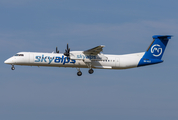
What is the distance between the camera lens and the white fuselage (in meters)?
36.4

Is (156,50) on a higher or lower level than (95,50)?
higher

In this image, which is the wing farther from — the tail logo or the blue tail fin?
the tail logo

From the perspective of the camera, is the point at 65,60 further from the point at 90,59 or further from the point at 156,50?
the point at 156,50

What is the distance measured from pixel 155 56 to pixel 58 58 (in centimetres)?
1282

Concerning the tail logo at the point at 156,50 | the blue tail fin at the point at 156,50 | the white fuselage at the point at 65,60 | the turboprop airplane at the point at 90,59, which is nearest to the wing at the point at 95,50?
the turboprop airplane at the point at 90,59

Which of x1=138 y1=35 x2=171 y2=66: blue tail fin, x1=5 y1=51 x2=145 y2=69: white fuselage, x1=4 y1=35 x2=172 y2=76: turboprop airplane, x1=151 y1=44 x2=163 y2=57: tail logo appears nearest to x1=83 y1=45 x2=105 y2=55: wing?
x1=4 y1=35 x2=172 y2=76: turboprop airplane

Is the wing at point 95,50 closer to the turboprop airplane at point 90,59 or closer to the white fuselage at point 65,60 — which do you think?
the turboprop airplane at point 90,59

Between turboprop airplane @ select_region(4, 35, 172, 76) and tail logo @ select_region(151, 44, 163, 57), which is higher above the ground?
tail logo @ select_region(151, 44, 163, 57)

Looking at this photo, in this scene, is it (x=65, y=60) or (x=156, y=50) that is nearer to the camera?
(x=65, y=60)

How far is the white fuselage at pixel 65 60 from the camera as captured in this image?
120 feet

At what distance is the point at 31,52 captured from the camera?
37.2 m

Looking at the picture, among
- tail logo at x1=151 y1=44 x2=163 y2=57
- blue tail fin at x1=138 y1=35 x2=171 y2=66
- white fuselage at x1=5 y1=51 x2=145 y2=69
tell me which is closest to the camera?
white fuselage at x1=5 y1=51 x2=145 y2=69

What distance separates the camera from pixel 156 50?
4066 cm

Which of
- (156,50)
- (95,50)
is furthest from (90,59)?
(156,50)
